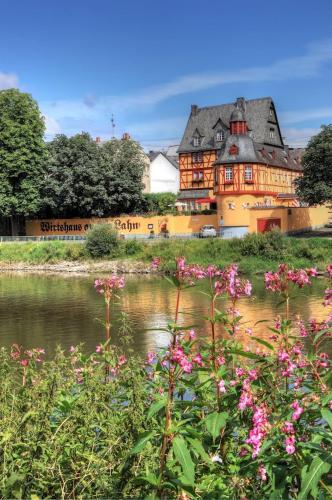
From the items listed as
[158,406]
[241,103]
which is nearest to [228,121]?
[241,103]

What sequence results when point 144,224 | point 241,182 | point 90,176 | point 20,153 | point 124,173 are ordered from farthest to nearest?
point 144,224, point 124,173, point 241,182, point 20,153, point 90,176

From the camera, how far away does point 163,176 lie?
82000 millimetres

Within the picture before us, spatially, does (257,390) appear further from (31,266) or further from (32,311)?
(31,266)

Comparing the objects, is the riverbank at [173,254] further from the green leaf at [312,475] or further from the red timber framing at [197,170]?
the green leaf at [312,475]

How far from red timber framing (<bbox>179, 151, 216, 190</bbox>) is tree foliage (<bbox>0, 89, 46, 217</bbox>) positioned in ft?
65.7

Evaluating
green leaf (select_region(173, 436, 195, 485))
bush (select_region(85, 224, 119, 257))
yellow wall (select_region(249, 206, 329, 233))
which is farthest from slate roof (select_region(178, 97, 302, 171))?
green leaf (select_region(173, 436, 195, 485))

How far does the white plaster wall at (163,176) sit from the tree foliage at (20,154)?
29.4 meters

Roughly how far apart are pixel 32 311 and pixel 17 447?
23053 mm

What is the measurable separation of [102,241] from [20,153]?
11516 millimetres

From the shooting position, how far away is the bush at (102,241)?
154 ft

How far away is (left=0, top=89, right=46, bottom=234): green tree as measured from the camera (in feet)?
167

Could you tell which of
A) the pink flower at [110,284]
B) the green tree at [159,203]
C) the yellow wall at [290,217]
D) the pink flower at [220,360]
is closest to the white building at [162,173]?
the green tree at [159,203]

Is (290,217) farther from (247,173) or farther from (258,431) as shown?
(258,431)

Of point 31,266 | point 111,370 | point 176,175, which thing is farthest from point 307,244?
point 176,175
